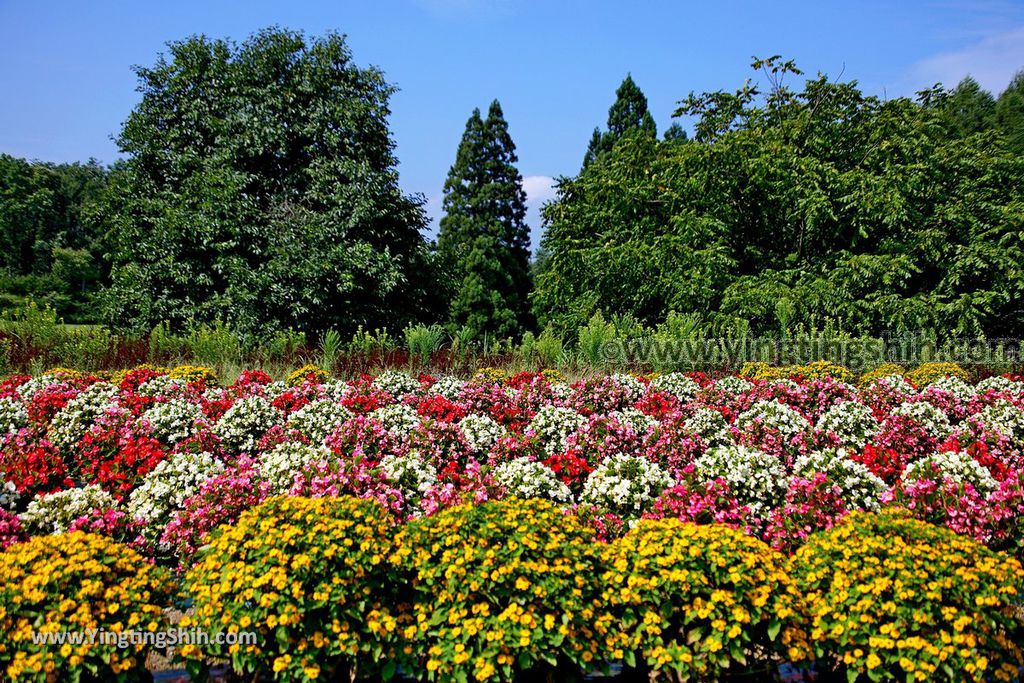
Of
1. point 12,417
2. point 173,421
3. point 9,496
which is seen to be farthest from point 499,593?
point 12,417

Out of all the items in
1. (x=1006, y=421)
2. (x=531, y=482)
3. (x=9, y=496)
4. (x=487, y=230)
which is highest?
(x=487, y=230)

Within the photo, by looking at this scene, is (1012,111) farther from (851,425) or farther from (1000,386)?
(851,425)

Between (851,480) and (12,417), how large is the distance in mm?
6643

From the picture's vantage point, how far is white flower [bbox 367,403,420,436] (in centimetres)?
534

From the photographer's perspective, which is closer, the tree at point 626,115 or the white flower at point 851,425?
the white flower at point 851,425

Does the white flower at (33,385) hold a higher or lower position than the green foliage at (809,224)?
lower

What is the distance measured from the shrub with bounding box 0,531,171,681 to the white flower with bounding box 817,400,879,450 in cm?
515

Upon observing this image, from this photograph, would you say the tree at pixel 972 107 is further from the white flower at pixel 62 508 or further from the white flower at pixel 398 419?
the white flower at pixel 62 508

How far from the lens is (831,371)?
9070 mm

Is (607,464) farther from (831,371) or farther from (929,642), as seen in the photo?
(831,371)

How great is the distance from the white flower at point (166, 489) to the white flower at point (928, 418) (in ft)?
18.5

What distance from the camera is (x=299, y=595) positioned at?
2438mm

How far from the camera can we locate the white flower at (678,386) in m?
7.78

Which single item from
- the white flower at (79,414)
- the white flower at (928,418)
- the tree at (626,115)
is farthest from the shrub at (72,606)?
the tree at (626,115)
